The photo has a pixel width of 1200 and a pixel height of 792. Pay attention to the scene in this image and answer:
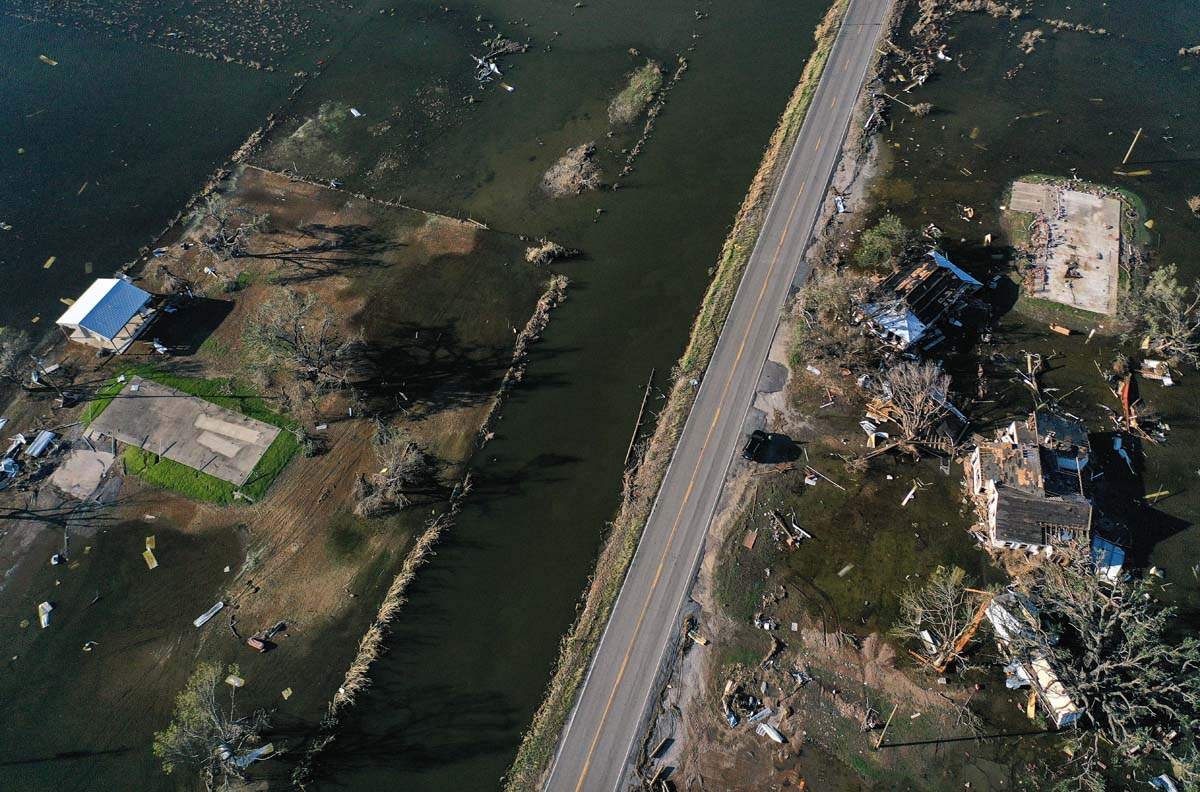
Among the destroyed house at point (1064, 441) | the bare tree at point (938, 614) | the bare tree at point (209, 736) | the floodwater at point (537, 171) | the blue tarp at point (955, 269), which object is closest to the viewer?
the bare tree at point (209, 736)

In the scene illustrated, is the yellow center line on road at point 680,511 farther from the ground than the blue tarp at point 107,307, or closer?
closer

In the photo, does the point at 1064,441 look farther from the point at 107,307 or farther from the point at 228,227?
the point at 107,307

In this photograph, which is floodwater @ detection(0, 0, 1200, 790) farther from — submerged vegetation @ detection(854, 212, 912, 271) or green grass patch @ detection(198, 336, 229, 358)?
green grass patch @ detection(198, 336, 229, 358)

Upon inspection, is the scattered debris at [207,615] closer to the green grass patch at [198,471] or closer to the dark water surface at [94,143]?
the green grass patch at [198,471]

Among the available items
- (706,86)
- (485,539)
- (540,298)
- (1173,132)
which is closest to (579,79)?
(706,86)

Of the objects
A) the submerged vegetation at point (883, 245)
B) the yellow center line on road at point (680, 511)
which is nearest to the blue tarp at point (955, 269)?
the submerged vegetation at point (883, 245)

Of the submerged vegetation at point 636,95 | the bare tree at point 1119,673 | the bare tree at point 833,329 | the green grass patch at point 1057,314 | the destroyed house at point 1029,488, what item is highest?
the submerged vegetation at point 636,95
